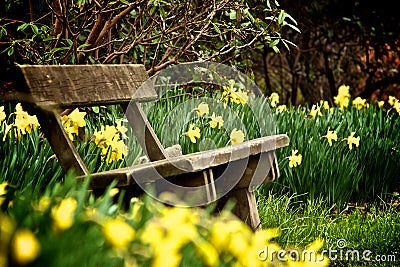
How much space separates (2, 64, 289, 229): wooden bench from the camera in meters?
2.33

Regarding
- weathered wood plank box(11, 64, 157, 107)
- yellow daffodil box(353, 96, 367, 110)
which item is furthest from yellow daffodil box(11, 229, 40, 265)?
yellow daffodil box(353, 96, 367, 110)

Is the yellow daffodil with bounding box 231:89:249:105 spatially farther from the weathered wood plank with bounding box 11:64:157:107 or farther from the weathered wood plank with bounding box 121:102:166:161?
the weathered wood plank with bounding box 121:102:166:161

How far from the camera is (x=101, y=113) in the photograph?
4.28m

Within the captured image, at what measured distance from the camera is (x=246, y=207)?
2986mm

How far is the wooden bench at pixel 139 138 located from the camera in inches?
91.7

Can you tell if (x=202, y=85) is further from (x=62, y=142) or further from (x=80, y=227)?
(x=80, y=227)

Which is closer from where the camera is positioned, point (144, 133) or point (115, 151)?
point (115, 151)

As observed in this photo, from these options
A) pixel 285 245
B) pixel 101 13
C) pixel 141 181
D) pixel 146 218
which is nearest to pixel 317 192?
pixel 285 245

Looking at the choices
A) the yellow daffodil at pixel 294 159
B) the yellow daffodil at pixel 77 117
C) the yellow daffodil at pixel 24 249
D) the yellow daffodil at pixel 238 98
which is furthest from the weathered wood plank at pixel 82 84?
the yellow daffodil at pixel 238 98

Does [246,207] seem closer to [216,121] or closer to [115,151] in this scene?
[115,151]

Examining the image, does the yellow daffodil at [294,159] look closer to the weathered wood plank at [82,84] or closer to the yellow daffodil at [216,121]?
the yellow daffodil at [216,121]

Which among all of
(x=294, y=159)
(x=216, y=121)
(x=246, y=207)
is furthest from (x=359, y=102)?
(x=246, y=207)

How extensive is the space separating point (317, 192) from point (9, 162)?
2.32 meters

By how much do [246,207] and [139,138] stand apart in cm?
60
